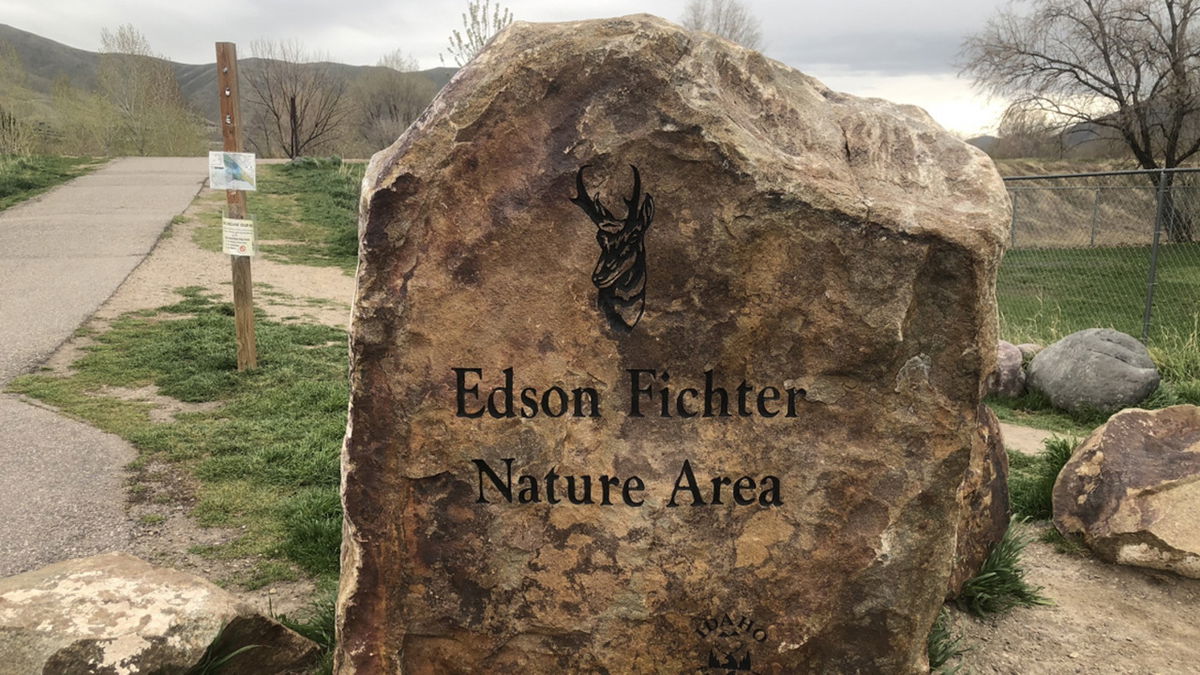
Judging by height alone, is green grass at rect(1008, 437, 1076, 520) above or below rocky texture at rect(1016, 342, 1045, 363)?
below

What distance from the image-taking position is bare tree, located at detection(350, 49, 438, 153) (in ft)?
110

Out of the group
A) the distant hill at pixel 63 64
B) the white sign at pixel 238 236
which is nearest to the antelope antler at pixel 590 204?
the white sign at pixel 238 236

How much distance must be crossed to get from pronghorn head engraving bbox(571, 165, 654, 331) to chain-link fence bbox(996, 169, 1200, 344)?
26.4 feet

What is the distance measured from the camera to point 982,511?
4129 millimetres

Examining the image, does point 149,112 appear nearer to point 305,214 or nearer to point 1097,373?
point 305,214

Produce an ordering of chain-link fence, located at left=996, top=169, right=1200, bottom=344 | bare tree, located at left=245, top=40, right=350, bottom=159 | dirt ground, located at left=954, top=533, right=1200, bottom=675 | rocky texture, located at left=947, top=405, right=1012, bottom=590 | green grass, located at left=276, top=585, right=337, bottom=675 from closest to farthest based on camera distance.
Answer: green grass, located at left=276, top=585, right=337, bottom=675 < dirt ground, located at left=954, top=533, right=1200, bottom=675 < rocky texture, located at left=947, top=405, right=1012, bottom=590 < chain-link fence, located at left=996, top=169, right=1200, bottom=344 < bare tree, located at left=245, top=40, right=350, bottom=159

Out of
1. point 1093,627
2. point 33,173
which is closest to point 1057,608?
point 1093,627

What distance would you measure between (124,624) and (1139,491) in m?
4.53

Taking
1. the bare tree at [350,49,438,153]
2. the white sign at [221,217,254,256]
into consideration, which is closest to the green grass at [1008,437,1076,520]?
the white sign at [221,217,254,256]

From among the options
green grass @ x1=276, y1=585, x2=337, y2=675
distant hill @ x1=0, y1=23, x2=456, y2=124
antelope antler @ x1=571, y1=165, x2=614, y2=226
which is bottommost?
green grass @ x1=276, y1=585, x2=337, y2=675

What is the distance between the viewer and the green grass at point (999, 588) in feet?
13.5

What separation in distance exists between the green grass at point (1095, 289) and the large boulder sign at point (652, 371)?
322 inches

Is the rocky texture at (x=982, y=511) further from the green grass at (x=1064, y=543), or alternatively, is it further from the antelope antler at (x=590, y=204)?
the antelope antler at (x=590, y=204)

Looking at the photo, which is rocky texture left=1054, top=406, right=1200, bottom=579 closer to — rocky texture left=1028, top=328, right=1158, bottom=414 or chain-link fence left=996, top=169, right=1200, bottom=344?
rocky texture left=1028, top=328, right=1158, bottom=414
